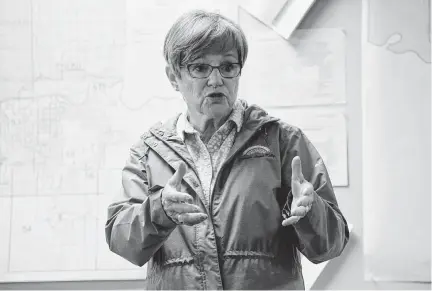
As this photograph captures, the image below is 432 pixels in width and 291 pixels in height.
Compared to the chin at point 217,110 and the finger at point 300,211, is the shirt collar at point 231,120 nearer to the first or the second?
the chin at point 217,110

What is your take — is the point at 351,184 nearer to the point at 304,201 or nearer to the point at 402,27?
the point at 402,27

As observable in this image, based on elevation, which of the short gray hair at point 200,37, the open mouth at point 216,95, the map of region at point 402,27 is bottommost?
the open mouth at point 216,95

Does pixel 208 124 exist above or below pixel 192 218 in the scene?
above

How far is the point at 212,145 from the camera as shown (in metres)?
1.15

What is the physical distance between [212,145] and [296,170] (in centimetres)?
19

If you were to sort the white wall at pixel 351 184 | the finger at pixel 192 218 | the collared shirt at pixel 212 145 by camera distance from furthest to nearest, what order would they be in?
the white wall at pixel 351 184 < the collared shirt at pixel 212 145 < the finger at pixel 192 218

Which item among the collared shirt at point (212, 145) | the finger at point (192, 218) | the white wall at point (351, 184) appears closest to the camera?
the finger at point (192, 218)

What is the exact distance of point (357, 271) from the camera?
1.93m

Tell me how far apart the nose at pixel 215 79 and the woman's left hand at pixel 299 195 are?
201 millimetres

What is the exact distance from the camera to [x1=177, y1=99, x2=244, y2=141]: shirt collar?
1150mm

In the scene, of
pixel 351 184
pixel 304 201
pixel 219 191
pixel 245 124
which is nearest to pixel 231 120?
pixel 245 124

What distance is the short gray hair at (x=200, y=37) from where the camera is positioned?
3.68 ft

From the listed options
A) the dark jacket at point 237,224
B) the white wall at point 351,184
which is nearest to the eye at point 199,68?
the dark jacket at point 237,224

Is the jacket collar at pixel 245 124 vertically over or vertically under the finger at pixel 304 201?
over
